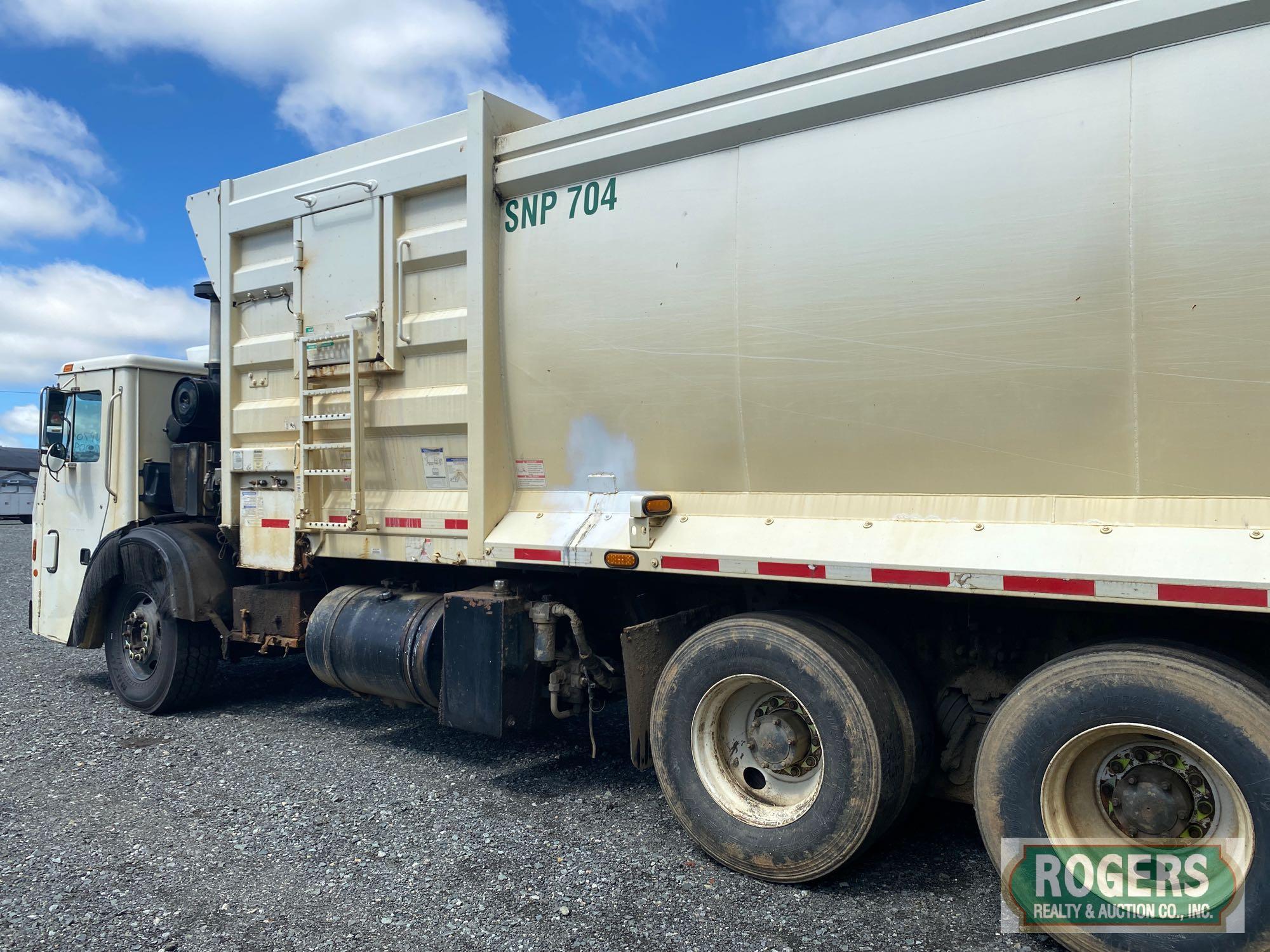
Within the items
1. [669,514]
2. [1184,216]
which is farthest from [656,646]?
[1184,216]

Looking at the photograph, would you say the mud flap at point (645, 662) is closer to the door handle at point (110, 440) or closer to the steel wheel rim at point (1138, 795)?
the steel wheel rim at point (1138, 795)

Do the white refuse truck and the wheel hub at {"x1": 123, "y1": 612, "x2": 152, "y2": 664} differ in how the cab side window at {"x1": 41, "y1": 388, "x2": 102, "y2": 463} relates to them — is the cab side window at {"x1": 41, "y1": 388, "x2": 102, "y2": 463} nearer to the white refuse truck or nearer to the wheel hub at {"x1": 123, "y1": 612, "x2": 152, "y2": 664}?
the wheel hub at {"x1": 123, "y1": 612, "x2": 152, "y2": 664}

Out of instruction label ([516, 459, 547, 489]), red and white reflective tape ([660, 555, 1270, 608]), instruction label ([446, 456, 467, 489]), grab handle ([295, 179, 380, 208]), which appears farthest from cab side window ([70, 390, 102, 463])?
red and white reflective tape ([660, 555, 1270, 608])

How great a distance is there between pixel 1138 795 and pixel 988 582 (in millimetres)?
787

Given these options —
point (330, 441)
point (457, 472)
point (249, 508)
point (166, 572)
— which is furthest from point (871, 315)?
point (166, 572)

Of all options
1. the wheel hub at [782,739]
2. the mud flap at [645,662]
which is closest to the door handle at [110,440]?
the mud flap at [645,662]

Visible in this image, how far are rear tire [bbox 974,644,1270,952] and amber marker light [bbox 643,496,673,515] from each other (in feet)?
5.15

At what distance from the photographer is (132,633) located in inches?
257

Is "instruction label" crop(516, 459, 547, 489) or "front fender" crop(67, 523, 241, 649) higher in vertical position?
"instruction label" crop(516, 459, 547, 489)

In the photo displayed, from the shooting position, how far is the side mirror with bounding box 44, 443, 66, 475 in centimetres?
697

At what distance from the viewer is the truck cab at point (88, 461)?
6664 millimetres

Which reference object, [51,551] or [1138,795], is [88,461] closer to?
[51,551]

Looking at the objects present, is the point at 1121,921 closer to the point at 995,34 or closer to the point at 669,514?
the point at 669,514

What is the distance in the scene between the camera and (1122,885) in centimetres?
294
